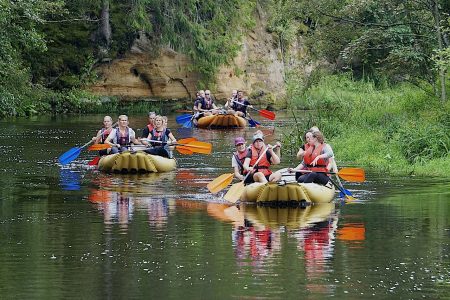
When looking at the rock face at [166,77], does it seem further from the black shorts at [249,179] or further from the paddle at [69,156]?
the black shorts at [249,179]

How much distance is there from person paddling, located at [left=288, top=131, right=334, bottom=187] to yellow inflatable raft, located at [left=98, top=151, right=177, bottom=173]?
19.3 feet

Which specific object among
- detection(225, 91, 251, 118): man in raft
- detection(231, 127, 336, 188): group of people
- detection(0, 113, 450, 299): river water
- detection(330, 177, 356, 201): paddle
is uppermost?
detection(225, 91, 251, 118): man in raft

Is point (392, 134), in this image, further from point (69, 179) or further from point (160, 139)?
point (69, 179)

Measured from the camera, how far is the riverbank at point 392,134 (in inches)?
957

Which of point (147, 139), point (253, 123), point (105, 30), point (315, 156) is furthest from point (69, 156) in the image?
point (105, 30)

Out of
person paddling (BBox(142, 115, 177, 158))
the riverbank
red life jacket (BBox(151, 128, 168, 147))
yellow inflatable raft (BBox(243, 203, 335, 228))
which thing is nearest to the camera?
yellow inflatable raft (BBox(243, 203, 335, 228))

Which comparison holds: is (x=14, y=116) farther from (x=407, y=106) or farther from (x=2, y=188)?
(x=2, y=188)

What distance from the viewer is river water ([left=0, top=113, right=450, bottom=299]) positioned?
468 inches

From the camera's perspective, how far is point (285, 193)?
61.4ft

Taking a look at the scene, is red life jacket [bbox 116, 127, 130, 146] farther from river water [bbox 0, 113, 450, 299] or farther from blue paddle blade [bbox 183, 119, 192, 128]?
blue paddle blade [bbox 183, 119, 192, 128]

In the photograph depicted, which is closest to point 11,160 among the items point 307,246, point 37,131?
point 37,131

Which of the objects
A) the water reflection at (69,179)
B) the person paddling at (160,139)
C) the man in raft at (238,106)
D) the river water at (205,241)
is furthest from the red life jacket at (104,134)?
the man in raft at (238,106)

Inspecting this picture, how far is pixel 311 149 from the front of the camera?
1942 centimetres

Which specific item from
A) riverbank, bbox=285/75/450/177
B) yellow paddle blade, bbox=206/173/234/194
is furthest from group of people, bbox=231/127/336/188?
riverbank, bbox=285/75/450/177
